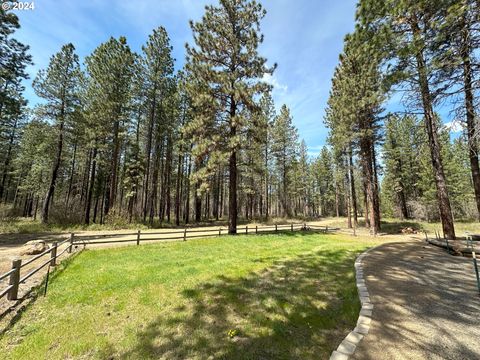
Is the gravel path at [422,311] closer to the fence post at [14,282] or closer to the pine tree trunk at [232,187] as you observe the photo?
the fence post at [14,282]

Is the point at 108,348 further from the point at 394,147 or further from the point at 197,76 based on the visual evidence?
the point at 394,147

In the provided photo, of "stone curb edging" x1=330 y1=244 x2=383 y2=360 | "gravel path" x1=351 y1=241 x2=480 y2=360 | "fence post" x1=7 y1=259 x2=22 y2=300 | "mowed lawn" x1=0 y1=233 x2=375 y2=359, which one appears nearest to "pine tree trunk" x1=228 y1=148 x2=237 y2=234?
"mowed lawn" x1=0 y1=233 x2=375 y2=359

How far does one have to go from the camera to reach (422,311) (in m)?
4.52

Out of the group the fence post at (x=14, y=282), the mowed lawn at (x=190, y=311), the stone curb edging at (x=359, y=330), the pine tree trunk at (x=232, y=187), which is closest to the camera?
the stone curb edging at (x=359, y=330)

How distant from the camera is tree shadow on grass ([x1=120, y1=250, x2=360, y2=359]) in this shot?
13.3 ft

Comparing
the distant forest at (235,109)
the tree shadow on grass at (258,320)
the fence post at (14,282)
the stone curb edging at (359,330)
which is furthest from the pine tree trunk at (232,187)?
the fence post at (14,282)

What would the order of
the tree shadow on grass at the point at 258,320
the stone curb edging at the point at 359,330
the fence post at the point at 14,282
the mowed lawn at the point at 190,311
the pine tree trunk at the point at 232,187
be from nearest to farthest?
the stone curb edging at the point at 359,330
the tree shadow on grass at the point at 258,320
the mowed lawn at the point at 190,311
the fence post at the point at 14,282
the pine tree trunk at the point at 232,187

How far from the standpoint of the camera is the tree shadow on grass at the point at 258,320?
405 cm

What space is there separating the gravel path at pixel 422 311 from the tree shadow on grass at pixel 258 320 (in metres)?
0.65

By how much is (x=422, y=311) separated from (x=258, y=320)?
3380mm

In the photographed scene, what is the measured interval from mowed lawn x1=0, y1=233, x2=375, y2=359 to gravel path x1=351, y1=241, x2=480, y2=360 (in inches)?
25.3

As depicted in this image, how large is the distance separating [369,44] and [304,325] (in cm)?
966

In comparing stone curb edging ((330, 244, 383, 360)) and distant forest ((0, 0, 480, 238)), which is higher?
distant forest ((0, 0, 480, 238))

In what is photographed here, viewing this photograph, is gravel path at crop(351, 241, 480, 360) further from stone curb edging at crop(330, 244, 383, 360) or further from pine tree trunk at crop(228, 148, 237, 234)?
pine tree trunk at crop(228, 148, 237, 234)
